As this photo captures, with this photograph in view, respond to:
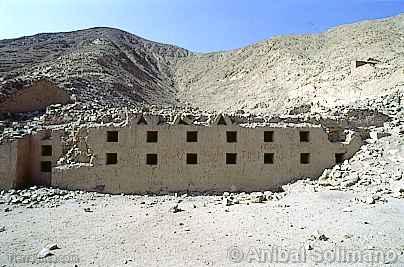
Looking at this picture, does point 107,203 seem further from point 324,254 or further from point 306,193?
point 324,254

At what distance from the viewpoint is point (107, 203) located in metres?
16.3

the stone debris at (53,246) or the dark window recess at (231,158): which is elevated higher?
the dark window recess at (231,158)

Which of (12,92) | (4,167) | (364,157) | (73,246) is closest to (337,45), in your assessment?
(364,157)

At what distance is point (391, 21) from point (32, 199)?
46.1m

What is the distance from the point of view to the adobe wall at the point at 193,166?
1764cm

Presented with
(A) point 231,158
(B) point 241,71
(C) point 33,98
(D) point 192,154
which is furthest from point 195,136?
(B) point 241,71

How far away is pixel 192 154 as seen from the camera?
17906 mm

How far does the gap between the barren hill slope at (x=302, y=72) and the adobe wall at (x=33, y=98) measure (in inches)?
618

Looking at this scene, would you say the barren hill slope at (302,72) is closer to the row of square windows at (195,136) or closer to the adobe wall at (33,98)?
the row of square windows at (195,136)

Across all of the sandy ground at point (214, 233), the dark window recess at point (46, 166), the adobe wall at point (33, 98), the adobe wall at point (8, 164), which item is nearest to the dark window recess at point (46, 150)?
the dark window recess at point (46, 166)

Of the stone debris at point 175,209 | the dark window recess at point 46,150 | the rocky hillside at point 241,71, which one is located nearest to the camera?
the stone debris at point 175,209

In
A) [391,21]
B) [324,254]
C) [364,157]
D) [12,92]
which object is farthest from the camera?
[391,21]

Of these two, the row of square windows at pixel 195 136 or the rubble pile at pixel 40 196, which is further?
the row of square windows at pixel 195 136

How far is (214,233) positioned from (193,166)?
245 inches
